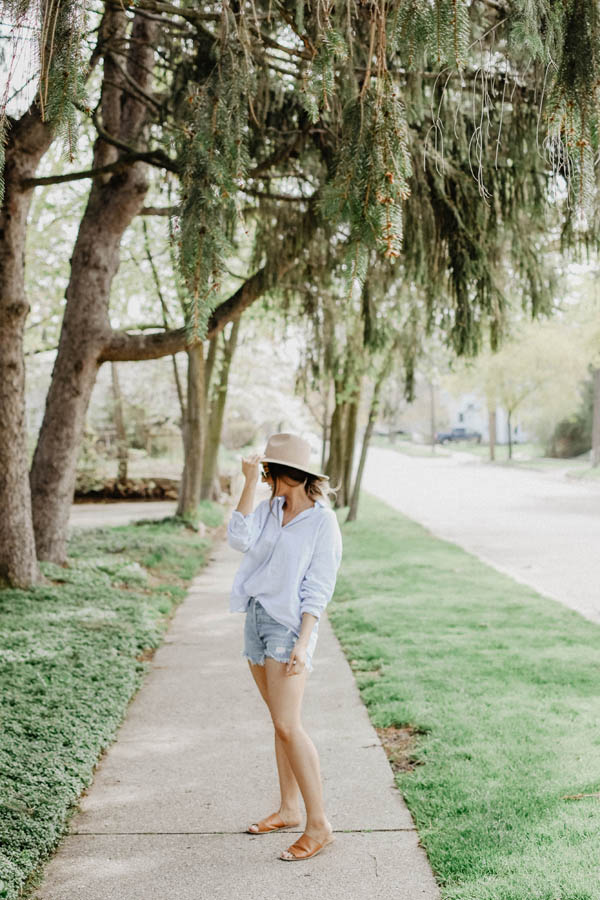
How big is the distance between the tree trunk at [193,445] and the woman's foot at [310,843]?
467 inches

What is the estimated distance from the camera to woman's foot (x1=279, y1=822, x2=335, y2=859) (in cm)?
339

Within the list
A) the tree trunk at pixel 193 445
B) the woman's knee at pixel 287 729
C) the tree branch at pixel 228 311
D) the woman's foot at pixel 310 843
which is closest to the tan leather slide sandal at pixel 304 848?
the woman's foot at pixel 310 843

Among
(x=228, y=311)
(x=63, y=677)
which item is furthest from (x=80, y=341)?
(x=63, y=677)

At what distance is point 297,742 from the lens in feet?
11.2

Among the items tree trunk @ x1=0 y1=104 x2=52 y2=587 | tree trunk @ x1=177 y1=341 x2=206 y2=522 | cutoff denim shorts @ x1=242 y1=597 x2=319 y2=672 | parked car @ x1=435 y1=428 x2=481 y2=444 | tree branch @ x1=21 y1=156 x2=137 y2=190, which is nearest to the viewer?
cutoff denim shorts @ x1=242 y1=597 x2=319 y2=672

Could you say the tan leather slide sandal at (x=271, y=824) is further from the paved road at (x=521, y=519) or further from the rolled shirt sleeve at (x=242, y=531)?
the paved road at (x=521, y=519)

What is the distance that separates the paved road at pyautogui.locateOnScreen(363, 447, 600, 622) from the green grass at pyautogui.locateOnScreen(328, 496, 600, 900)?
3.68 feet

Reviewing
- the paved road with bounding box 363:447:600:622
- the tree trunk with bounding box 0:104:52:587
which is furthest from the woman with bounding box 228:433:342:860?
the paved road with bounding box 363:447:600:622

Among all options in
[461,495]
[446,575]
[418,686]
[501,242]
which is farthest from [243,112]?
[461,495]

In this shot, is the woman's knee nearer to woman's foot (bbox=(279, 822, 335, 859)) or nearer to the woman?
the woman

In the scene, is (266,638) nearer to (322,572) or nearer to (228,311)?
(322,572)

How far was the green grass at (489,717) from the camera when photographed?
3277mm

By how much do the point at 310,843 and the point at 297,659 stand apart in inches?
31.0

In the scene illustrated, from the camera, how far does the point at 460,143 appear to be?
5277 millimetres
